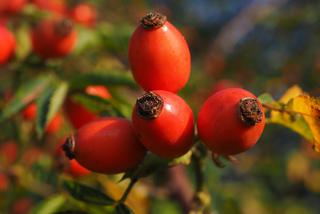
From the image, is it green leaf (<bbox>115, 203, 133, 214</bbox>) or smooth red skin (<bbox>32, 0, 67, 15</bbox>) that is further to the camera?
smooth red skin (<bbox>32, 0, 67, 15</bbox>)

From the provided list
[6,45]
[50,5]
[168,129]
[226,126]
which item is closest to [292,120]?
[226,126]

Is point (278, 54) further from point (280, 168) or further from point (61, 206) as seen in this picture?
point (61, 206)

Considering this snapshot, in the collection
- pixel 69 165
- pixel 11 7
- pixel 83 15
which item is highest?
pixel 11 7

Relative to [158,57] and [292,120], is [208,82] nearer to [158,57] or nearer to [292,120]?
[292,120]

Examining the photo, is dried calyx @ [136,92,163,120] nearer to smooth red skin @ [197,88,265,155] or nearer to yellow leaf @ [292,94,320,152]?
smooth red skin @ [197,88,265,155]

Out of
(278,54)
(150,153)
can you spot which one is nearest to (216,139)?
(150,153)

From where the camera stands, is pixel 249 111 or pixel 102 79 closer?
pixel 249 111

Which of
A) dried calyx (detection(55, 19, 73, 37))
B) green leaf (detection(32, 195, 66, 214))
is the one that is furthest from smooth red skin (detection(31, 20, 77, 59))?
green leaf (detection(32, 195, 66, 214))
